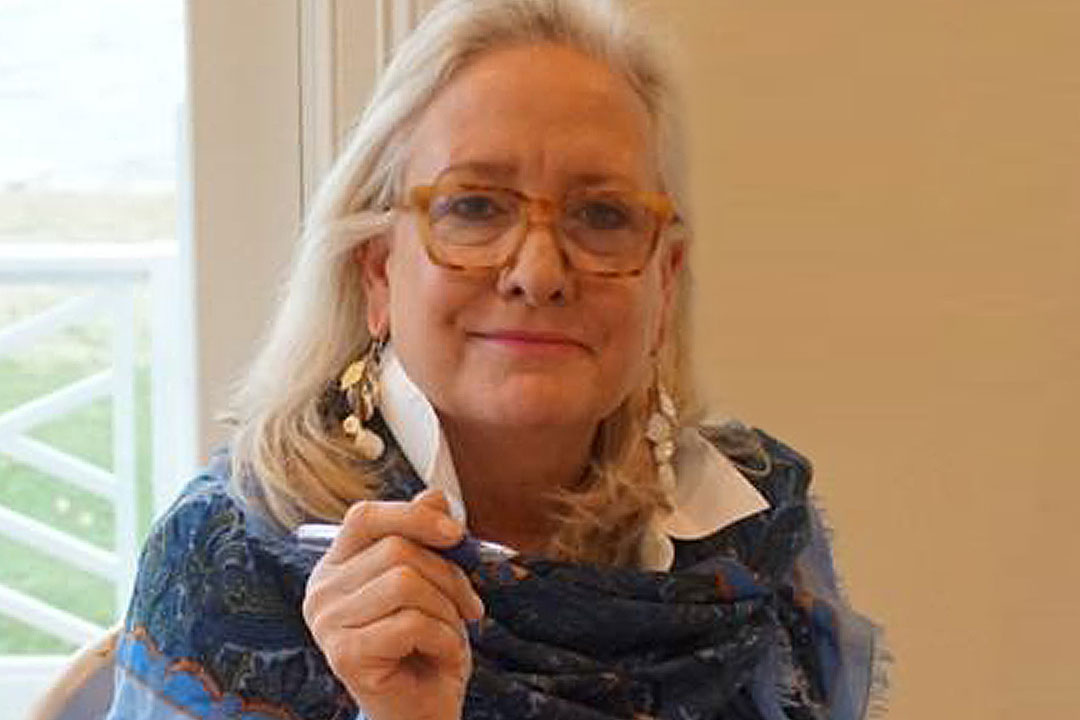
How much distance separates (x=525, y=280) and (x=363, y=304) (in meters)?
0.21

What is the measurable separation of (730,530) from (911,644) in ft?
2.01

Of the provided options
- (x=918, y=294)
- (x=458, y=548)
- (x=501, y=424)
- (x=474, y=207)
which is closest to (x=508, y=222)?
(x=474, y=207)

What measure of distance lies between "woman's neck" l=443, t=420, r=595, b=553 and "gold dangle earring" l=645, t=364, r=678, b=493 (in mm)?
69

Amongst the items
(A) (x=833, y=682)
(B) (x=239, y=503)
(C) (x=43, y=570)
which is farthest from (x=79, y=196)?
(A) (x=833, y=682)

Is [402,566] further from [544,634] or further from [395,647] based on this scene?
[544,634]

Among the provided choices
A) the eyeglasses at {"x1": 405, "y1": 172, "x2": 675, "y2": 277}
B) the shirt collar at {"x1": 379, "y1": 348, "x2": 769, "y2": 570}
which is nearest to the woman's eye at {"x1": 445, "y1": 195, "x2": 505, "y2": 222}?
the eyeglasses at {"x1": 405, "y1": 172, "x2": 675, "y2": 277}

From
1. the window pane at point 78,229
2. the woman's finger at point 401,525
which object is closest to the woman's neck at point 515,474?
the woman's finger at point 401,525

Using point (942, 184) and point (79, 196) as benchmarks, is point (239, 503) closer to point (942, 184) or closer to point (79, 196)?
point (79, 196)

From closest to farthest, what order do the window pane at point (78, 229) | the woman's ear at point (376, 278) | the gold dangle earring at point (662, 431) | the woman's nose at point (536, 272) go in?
the woman's nose at point (536, 272) → the woman's ear at point (376, 278) → the gold dangle earring at point (662, 431) → the window pane at point (78, 229)

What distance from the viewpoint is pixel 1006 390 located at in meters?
1.92

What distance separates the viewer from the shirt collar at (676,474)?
1.29m

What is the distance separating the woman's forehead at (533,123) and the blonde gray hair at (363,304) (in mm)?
17

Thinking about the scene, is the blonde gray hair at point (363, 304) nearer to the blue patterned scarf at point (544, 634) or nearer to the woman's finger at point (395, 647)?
the blue patterned scarf at point (544, 634)

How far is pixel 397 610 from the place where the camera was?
1.01 m
